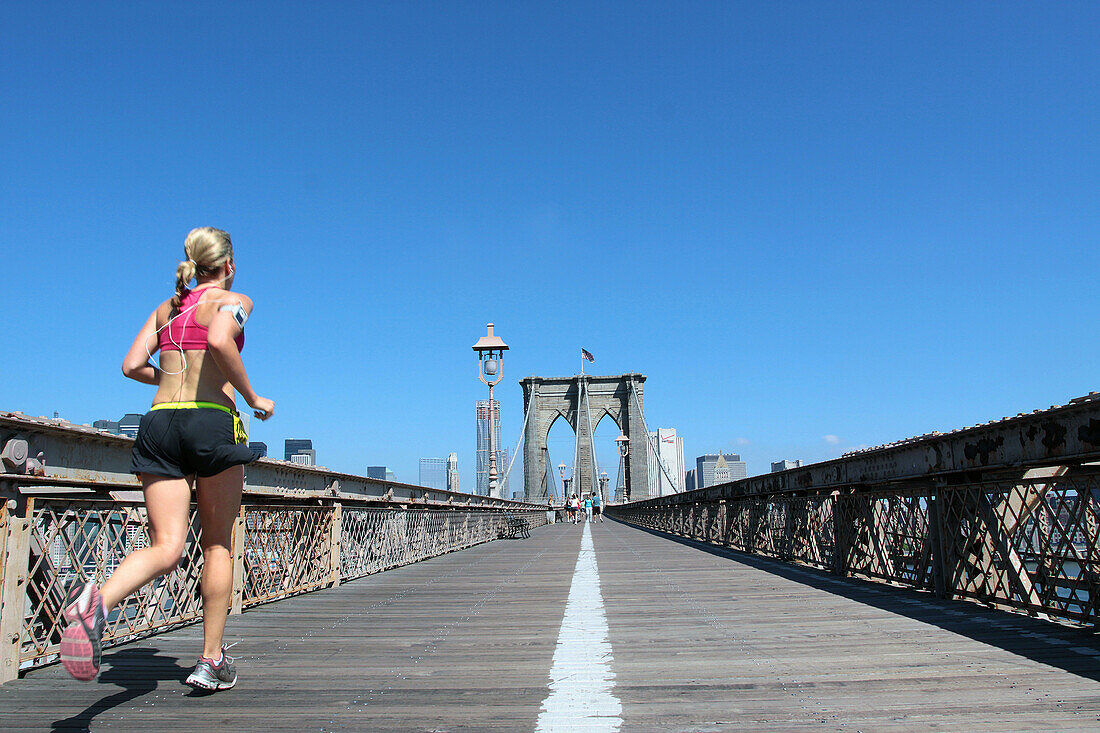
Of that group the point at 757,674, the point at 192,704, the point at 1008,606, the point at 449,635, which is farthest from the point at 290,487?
the point at 1008,606

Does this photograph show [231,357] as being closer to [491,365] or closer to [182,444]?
[182,444]

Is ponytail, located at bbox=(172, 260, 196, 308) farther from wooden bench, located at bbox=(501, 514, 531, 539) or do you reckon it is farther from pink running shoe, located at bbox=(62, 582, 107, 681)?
wooden bench, located at bbox=(501, 514, 531, 539)

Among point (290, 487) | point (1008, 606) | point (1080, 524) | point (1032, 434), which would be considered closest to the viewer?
point (1080, 524)

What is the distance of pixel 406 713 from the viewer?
2740 mm

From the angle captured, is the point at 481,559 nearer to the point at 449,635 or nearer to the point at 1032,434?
the point at 449,635

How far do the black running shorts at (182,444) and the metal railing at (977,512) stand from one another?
3966mm

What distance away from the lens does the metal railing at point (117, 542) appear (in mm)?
3428

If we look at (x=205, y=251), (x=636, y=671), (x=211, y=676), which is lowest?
(x=636, y=671)

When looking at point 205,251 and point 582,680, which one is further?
point 582,680

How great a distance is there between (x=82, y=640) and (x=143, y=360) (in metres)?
1.05

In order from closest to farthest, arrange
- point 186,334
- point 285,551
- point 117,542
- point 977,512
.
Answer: point 186,334 < point 117,542 < point 977,512 < point 285,551

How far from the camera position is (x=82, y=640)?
7.22 feet

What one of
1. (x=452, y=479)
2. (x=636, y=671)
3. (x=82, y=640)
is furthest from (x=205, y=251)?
(x=452, y=479)

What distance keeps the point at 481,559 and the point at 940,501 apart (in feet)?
23.8
